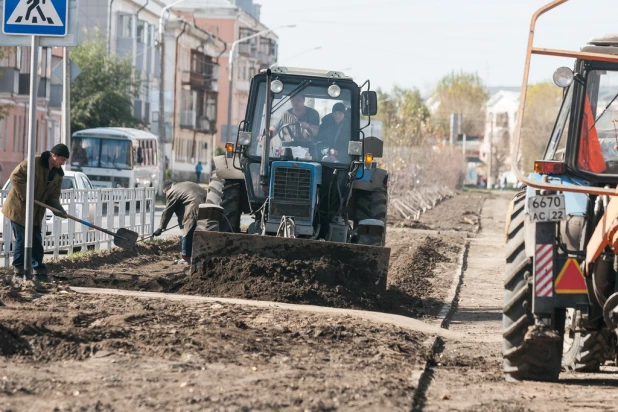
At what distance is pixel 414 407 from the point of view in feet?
23.4

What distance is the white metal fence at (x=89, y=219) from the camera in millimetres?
17797

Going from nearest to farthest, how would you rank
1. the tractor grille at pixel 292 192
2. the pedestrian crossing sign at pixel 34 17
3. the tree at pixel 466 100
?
the pedestrian crossing sign at pixel 34 17, the tractor grille at pixel 292 192, the tree at pixel 466 100

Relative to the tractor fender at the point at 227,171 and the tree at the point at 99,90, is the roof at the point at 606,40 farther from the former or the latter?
the tree at the point at 99,90

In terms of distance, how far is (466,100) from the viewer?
12431 centimetres

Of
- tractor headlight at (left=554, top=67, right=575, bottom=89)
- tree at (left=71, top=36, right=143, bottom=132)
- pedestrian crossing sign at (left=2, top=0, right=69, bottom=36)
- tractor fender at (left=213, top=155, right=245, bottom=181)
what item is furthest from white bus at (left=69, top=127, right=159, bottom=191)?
tractor headlight at (left=554, top=67, right=575, bottom=89)

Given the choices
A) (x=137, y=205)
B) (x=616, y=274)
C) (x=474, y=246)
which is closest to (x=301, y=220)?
(x=616, y=274)

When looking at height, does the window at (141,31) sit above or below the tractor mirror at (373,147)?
above

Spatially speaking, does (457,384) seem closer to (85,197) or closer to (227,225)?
(227,225)

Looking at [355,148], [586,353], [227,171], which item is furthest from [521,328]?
[227,171]

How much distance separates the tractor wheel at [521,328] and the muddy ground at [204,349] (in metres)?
0.77

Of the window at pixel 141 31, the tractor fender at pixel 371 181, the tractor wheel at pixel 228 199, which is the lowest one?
the tractor wheel at pixel 228 199

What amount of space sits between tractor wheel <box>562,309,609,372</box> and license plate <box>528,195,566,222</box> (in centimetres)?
119

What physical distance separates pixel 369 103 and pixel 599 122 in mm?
5728

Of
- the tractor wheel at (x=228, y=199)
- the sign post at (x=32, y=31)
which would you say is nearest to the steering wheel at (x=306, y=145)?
the tractor wheel at (x=228, y=199)
